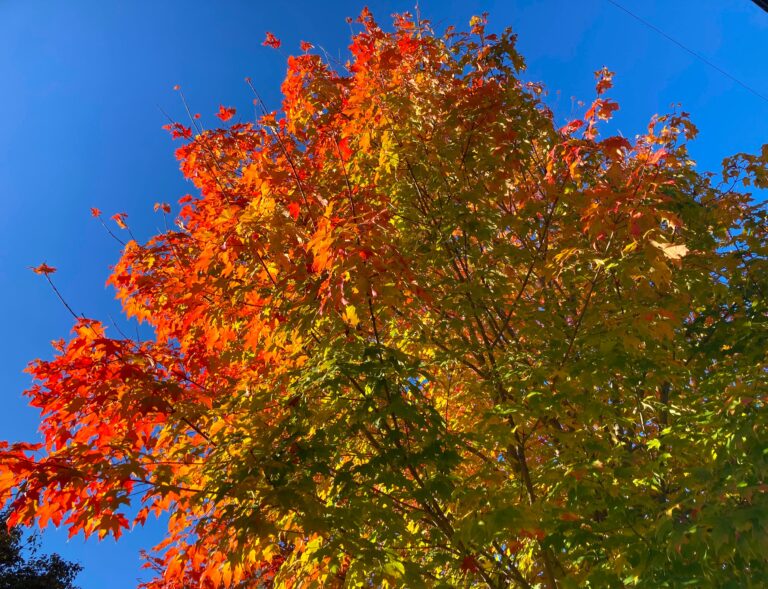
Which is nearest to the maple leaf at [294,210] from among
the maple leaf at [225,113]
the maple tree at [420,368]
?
the maple tree at [420,368]

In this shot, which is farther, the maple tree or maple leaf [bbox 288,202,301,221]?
maple leaf [bbox 288,202,301,221]

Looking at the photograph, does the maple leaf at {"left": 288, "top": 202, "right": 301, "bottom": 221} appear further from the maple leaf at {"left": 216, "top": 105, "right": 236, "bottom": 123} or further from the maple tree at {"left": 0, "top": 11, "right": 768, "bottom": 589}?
the maple leaf at {"left": 216, "top": 105, "right": 236, "bottom": 123}

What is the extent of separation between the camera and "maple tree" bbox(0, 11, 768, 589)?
2.86 meters

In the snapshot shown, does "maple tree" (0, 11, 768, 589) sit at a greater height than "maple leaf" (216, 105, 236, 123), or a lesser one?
lesser

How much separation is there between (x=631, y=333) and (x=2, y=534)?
1597 cm

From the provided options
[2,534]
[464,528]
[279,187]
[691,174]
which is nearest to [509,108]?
[279,187]

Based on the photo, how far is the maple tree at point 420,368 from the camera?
2.86 m

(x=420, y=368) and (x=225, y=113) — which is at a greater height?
(x=225, y=113)

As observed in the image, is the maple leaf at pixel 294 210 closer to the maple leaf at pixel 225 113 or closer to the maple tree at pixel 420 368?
the maple tree at pixel 420 368

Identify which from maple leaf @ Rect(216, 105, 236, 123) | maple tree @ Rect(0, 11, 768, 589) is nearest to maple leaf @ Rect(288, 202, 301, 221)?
maple tree @ Rect(0, 11, 768, 589)

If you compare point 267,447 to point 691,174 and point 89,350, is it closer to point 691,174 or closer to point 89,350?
point 89,350

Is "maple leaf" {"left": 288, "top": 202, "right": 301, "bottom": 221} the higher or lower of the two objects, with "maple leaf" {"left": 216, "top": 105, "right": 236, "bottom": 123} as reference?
lower

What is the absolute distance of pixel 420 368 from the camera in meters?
3.33

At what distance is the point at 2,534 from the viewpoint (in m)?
12.2
